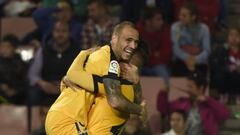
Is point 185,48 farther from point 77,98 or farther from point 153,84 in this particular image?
point 77,98

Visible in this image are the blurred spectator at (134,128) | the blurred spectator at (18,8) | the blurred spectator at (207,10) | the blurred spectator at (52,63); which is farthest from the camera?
the blurred spectator at (18,8)

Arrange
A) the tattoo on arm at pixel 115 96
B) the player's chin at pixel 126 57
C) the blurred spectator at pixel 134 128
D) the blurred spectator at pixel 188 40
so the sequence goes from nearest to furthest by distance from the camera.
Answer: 1. the tattoo on arm at pixel 115 96
2. the player's chin at pixel 126 57
3. the blurred spectator at pixel 134 128
4. the blurred spectator at pixel 188 40

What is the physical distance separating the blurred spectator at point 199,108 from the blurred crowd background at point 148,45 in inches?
8.6

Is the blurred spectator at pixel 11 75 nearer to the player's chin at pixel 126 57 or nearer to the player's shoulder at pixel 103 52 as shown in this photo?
the player's shoulder at pixel 103 52

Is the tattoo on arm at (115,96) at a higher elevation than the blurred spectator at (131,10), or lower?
lower

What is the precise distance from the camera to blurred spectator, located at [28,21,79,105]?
39.6ft

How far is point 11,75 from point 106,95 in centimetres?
461

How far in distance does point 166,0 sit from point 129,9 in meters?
0.56

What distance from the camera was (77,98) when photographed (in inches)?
322

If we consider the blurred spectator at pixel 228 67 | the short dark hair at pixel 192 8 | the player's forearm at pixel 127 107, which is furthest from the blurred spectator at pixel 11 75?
the player's forearm at pixel 127 107

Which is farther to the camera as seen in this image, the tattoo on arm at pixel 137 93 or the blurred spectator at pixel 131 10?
the blurred spectator at pixel 131 10

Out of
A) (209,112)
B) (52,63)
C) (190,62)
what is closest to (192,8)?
(190,62)

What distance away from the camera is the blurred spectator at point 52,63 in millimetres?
12078

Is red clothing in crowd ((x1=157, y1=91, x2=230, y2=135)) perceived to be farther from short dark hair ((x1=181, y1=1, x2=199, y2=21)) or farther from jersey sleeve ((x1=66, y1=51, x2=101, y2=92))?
jersey sleeve ((x1=66, y1=51, x2=101, y2=92))
